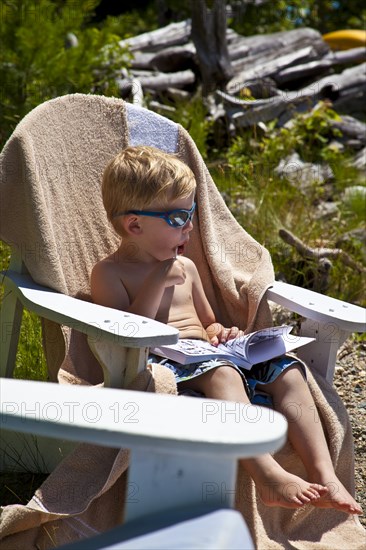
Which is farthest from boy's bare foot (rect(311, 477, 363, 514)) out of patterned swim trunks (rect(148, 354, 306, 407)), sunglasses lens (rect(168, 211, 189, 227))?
sunglasses lens (rect(168, 211, 189, 227))

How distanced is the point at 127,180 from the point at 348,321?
78 cm

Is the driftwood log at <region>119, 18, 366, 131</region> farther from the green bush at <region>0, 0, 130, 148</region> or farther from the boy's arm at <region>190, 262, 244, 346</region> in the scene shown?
the boy's arm at <region>190, 262, 244, 346</region>

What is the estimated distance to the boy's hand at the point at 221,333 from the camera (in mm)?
2602

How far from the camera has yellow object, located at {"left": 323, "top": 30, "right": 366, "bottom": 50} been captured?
7398 mm

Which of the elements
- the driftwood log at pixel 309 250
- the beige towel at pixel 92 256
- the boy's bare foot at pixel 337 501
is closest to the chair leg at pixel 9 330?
the beige towel at pixel 92 256

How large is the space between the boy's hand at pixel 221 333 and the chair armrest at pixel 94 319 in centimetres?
55

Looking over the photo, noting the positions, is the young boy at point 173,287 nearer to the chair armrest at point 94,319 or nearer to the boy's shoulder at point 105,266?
the boy's shoulder at point 105,266

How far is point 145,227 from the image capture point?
2490 millimetres

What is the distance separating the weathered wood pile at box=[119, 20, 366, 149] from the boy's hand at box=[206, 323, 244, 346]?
278 cm

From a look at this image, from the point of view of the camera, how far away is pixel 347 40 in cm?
745

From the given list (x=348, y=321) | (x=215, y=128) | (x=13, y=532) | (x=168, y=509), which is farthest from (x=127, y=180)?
(x=215, y=128)

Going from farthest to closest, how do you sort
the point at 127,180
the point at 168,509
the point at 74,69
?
the point at 74,69 → the point at 127,180 → the point at 168,509

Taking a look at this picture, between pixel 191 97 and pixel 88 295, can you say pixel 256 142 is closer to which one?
pixel 191 97

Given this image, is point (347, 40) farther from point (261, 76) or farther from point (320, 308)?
point (320, 308)
